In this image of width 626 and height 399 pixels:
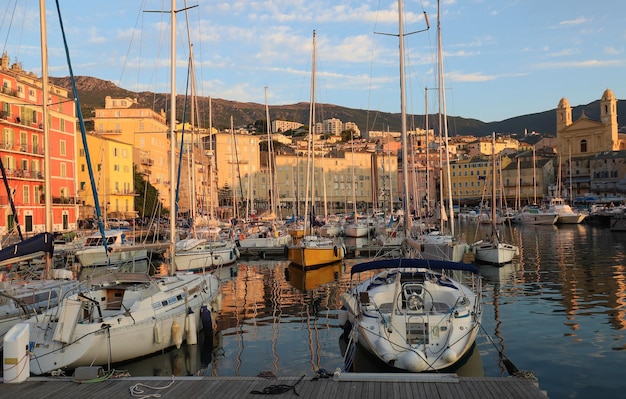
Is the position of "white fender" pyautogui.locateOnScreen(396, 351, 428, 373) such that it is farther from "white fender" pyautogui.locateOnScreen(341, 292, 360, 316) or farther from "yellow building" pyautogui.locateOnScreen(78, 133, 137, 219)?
"yellow building" pyautogui.locateOnScreen(78, 133, 137, 219)

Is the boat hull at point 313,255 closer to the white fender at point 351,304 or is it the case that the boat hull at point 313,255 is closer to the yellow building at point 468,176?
the white fender at point 351,304

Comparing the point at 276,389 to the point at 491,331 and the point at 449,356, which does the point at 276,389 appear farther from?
the point at 491,331

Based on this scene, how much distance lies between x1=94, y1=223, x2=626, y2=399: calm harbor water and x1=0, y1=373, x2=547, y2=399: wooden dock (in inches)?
42.2

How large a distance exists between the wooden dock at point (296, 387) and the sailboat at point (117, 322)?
1.87 metres

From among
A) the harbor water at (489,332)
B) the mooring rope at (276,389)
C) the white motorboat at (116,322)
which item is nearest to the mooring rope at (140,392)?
the mooring rope at (276,389)

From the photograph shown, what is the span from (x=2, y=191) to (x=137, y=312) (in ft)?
133

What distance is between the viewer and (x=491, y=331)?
18375mm

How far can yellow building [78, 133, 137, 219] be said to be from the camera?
69.0 metres

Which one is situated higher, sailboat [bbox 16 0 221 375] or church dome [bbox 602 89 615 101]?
church dome [bbox 602 89 615 101]

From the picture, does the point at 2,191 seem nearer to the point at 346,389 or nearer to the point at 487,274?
the point at 487,274

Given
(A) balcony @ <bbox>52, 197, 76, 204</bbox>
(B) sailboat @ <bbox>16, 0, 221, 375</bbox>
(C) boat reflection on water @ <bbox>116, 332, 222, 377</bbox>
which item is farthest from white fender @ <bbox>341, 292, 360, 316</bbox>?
(A) balcony @ <bbox>52, 197, 76, 204</bbox>

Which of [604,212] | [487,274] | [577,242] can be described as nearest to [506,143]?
[604,212]

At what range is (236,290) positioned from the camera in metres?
28.1

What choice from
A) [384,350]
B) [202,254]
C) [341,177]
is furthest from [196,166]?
[384,350]
